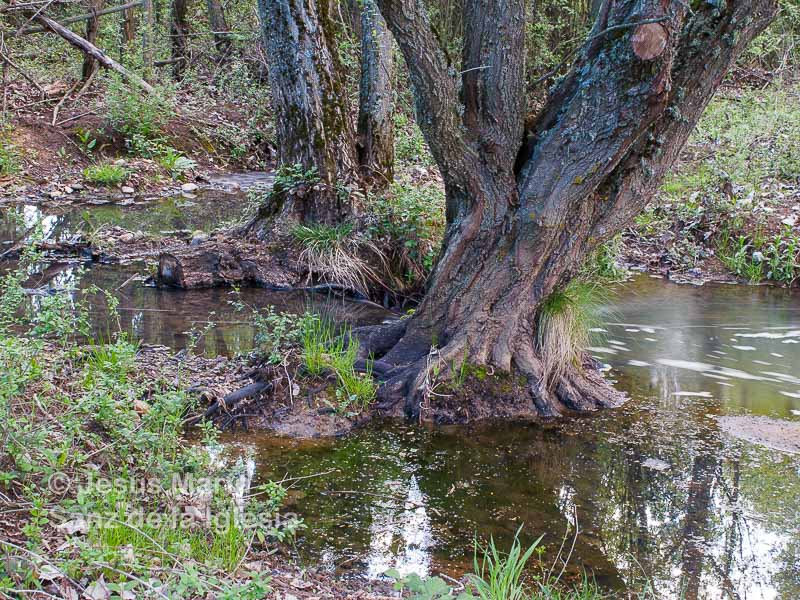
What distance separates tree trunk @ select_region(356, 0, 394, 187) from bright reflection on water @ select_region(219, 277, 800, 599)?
395 centimetres

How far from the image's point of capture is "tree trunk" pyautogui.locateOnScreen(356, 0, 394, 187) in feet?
30.5

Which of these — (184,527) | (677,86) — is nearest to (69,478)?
(184,527)

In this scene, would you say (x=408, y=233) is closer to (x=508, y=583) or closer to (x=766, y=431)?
(x=766, y=431)

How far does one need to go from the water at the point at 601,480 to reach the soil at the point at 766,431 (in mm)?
105

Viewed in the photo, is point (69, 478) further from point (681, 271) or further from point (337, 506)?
point (681, 271)

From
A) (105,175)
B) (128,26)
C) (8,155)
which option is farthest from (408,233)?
(128,26)

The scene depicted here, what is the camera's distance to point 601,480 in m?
5.22

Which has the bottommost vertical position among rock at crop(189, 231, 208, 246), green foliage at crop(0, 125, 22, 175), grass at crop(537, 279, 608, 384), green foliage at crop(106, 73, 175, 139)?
grass at crop(537, 279, 608, 384)

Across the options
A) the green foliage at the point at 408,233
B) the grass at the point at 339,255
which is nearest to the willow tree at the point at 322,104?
the grass at the point at 339,255

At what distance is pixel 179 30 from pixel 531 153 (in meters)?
16.8

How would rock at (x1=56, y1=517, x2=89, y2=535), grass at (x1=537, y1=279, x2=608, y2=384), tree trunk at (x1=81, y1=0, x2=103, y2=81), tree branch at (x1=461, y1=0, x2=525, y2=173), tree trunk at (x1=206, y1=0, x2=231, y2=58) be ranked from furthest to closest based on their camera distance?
tree trunk at (x1=206, y1=0, x2=231, y2=58), tree trunk at (x1=81, y1=0, x2=103, y2=81), grass at (x1=537, y1=279, x2=608, y2=384), tree branch at (x1=461, y1=0, x2=525, y2=173), rock at (x1=56, y1=517, x2=89, y2=535)

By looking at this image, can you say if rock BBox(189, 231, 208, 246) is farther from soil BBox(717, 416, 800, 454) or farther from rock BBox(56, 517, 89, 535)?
rock BBox(56, 517, 89, 535)

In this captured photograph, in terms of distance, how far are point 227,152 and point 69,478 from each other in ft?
43.8

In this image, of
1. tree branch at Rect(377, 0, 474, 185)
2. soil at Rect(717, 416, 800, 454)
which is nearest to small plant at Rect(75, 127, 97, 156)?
tree branch at Rect(377, 0, 474, 185)
